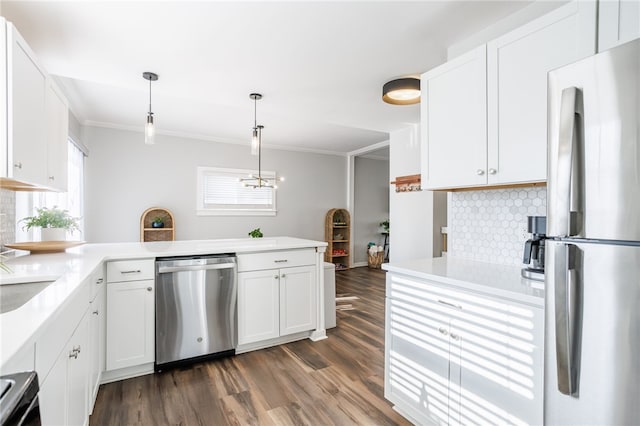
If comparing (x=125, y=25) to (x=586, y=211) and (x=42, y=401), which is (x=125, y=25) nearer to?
(x=42, y=401)

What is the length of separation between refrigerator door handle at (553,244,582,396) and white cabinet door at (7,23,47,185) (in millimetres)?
2332

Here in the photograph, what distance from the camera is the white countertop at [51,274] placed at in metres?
0.87

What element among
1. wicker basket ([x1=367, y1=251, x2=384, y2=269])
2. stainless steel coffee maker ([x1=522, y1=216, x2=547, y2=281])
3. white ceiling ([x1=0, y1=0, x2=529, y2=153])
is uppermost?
white ceiling ([x1=0, y1=0, x2=529, y2=153])

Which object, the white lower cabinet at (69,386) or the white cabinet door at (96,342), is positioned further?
the white cabinet door at (96,342)

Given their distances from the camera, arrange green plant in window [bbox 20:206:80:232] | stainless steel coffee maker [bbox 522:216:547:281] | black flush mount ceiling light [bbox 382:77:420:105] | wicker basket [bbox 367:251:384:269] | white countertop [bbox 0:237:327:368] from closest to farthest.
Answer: white countertop [bbox 0:237:327:368], stainless steel coffee maker [bbox 522:216:547:281], green plant in window [bbox 20:206:80:232], black flush mount ceiling light [bbox 382:77:420:105], wicker basket [bbox 367:251:384:269]

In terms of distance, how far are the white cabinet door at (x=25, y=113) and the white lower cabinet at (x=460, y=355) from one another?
81.9 inches

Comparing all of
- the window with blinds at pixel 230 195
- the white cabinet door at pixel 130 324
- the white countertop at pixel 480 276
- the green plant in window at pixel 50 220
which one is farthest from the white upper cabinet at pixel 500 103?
the window with blinds at pixel 230 195

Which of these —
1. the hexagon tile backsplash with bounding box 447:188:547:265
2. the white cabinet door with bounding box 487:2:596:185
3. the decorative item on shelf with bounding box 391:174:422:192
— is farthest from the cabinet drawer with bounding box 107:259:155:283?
the decorative item on shelf with bounding box 391:174:422:192

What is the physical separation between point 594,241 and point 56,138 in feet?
9.84

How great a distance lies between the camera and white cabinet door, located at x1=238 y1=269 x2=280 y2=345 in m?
2.80

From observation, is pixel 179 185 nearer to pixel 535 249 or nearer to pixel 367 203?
pixel 367 203

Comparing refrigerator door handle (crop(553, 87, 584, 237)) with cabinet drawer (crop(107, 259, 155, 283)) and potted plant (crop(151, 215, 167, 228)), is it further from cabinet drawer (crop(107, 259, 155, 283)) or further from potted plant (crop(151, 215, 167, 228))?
potted plant (crop(151, 215, 167, 228))

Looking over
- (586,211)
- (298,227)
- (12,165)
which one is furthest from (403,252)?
(12,165)

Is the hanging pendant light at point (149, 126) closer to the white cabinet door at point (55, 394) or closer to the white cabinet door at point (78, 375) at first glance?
the white cabinet door at point (78, 375)
